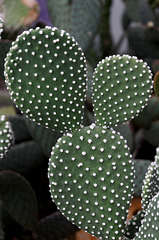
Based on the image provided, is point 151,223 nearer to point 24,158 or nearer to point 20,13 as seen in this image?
point 24,158

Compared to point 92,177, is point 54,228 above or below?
below

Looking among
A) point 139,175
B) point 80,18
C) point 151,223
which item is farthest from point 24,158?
point 151,223

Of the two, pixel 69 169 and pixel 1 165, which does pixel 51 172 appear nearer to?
pixel 69 169

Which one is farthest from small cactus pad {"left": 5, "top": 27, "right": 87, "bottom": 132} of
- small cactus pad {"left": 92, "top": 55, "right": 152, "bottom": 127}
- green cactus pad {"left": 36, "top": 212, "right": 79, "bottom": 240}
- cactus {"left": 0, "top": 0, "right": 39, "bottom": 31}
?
cactus {"left": 0, "top": 0, "right": 39, "bottom": 31}

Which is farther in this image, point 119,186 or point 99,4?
point 99,4

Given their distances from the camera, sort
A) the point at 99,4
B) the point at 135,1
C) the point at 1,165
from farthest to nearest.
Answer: the point at 135,1 → the point at 99,4 → the point at 1,165

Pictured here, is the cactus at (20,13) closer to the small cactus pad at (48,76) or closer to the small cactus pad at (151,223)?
the small cactus pad at (48,76)

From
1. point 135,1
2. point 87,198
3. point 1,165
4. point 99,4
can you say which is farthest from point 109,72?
point 135,1
